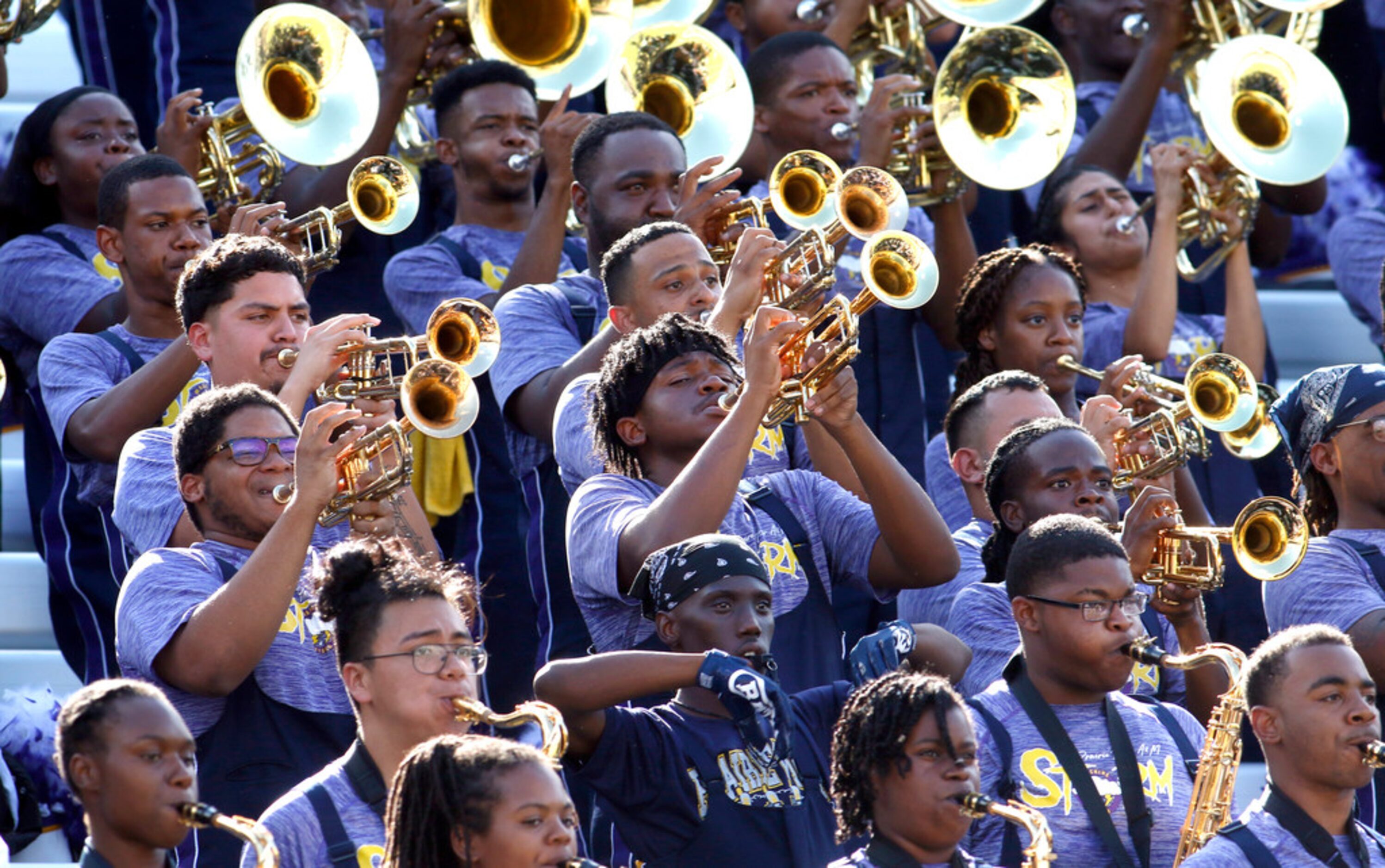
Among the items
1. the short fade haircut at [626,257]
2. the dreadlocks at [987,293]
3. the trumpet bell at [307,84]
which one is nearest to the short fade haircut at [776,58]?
the dreadlocks at [987,293]

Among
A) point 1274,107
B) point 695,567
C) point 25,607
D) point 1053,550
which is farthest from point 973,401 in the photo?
point 25,607

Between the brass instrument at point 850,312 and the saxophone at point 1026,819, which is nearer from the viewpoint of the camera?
the saxophone at point 1026,819

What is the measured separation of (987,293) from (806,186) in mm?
642

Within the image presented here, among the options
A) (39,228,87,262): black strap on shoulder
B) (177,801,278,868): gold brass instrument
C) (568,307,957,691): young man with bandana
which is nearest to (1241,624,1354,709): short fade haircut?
(568,307,957,691): young man with bandana

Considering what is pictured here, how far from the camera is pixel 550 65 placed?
300 inches

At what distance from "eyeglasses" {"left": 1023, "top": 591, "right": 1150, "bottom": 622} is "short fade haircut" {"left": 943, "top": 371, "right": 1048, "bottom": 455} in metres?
1.14

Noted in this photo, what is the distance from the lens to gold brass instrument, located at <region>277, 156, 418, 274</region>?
254 inches

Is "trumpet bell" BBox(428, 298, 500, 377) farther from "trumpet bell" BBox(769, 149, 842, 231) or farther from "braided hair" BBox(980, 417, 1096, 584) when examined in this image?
"braided hair" BBox(980, 417, 1096, 584)

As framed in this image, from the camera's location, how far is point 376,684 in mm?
4316

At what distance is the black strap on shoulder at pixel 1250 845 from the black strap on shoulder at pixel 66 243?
374 centimetres

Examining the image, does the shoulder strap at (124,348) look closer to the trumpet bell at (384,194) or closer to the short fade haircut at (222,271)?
the short fade haircut at (222,271)

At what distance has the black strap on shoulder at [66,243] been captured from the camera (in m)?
6.45

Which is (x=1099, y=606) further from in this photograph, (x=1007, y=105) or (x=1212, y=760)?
(x=1007, y=105)

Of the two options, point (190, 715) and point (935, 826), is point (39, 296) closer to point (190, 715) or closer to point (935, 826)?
point (190, 715)
